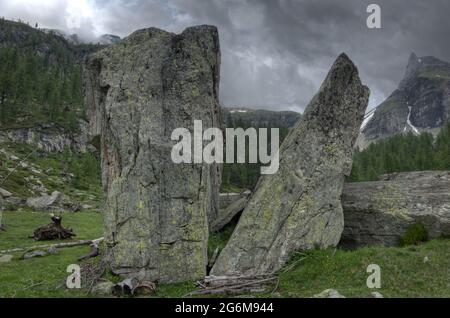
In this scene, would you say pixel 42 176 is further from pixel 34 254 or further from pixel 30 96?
pixel 34 254

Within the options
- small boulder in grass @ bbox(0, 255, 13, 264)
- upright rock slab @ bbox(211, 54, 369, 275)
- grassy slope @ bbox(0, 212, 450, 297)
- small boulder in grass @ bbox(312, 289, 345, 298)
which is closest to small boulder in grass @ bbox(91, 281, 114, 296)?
grassy slope @ bbox(0, 212, 450, 297)

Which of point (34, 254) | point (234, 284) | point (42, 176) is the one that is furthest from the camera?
point (42, 176)

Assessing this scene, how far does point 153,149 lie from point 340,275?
592 inches

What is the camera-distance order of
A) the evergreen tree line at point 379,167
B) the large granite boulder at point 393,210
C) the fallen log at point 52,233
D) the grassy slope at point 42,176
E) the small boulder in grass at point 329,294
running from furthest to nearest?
the evergreen tree line at point 379,167 → the grassy slope at point 42,176 → the fallen log at point 52,233 → the large granite boulder at point 393,210 → the small boulder in grass at point 329,294

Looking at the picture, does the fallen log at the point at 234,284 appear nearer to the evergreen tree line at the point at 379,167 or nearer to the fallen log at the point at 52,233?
the fallen log at the point at 52,233

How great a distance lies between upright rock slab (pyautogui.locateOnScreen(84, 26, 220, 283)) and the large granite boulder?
519 inches

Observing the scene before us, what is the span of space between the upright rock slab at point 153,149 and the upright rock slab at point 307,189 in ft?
11.0

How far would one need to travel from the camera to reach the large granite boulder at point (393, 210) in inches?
1211

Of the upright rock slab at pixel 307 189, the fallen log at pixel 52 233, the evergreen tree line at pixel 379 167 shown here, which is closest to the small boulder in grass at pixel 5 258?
the fallen log at pixel 52 233

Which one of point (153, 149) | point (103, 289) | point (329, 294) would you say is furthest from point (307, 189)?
point (103, 289)

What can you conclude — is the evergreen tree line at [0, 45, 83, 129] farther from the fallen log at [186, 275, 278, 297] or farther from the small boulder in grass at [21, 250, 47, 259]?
the fallen log at [186, 275, 278, 297]

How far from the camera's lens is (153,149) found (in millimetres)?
28391

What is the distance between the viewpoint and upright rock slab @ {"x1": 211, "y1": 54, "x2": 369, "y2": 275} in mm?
27750
